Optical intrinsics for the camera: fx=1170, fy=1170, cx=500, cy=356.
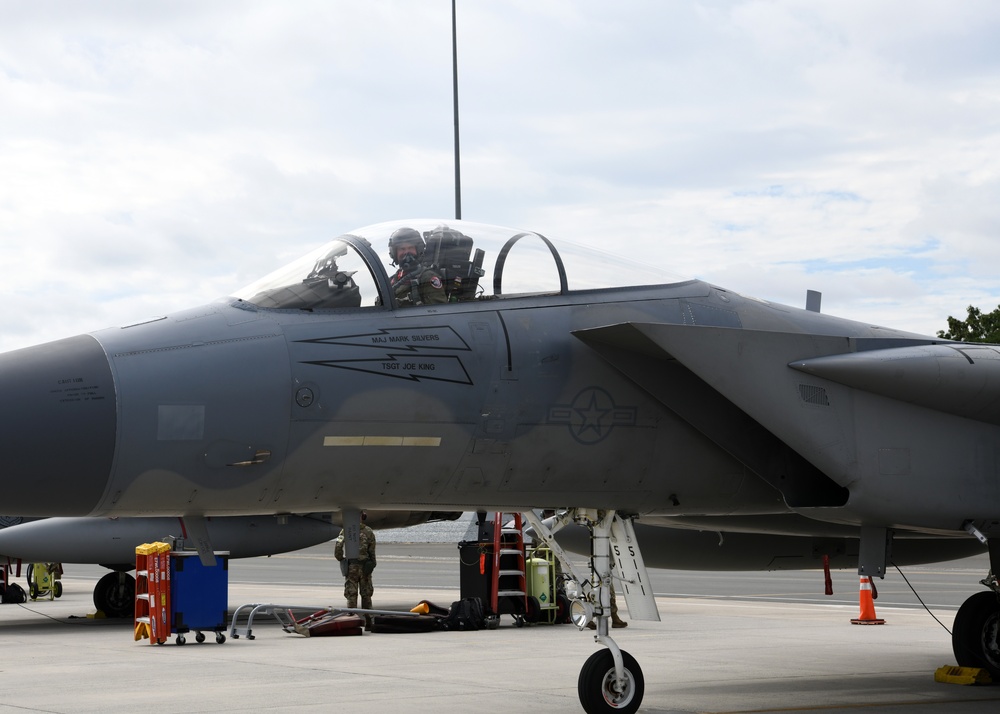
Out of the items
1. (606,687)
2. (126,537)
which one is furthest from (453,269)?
(126,537)

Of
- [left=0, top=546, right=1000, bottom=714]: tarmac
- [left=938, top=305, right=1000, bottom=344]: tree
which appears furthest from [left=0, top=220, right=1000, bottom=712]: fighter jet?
[left=938, top=305, right=1000, bottom=344]: tree

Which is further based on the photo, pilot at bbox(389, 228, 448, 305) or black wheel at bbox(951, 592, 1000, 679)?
black wheel at bbox(951, 592, 1000, 679)

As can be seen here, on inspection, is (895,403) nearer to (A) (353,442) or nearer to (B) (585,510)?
(B) (585,510)

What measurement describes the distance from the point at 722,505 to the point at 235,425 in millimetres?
3281

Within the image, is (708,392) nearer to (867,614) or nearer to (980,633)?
(980,633)

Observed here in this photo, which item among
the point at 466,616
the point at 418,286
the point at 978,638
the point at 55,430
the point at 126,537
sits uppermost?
the point at 418,286

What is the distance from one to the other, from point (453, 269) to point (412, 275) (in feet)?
0.82

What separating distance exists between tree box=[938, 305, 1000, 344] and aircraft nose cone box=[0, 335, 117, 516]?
147ft

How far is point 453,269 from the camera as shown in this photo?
640cm

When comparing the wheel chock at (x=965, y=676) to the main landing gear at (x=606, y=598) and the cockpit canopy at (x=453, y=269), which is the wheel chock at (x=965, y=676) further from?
the cockpit canopy at (x=453, y=269)

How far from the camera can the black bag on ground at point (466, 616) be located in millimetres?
15164

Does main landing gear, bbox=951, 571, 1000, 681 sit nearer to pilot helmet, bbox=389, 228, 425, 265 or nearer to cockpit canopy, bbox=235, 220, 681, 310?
cockpit canopy, bbox=235, 220, 681, 310

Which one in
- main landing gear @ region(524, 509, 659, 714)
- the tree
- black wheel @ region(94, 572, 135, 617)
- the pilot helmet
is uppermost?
the tree

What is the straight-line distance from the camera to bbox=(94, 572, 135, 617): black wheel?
17891 millimetres
